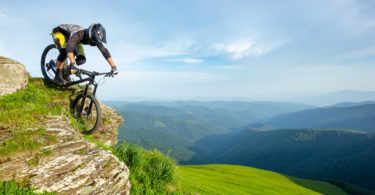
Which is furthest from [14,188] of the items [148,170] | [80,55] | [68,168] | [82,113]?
[148,170]

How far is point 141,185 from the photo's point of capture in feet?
51.4

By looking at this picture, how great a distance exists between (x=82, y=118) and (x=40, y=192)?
5695 millimetres

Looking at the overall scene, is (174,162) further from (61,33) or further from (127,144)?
(61,33)

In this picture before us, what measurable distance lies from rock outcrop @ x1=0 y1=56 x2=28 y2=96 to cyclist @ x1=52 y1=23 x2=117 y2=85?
1595 millimetres

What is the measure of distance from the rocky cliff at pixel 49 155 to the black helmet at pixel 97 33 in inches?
144

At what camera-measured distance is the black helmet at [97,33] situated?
13.9 metres

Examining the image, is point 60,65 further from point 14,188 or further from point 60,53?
point 14,188

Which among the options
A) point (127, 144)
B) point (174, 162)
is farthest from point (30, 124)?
point (174, 162)

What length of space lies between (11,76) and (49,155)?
6245 mm

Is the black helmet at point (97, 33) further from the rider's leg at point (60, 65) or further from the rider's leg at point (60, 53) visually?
the rider's leg at point (60, 65)

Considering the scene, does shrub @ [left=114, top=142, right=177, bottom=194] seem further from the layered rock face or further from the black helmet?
the black helmet

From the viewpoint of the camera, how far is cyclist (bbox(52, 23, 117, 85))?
13891mm

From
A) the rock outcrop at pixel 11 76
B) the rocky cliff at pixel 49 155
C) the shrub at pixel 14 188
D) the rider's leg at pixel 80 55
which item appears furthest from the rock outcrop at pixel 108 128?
the shrub at pixel 14 188

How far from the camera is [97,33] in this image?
1389 centimetres
